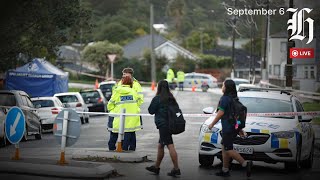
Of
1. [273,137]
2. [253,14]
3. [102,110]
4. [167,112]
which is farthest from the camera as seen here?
[253,14]

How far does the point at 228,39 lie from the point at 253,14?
70.6 m

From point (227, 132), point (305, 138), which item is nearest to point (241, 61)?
point (305, 138)

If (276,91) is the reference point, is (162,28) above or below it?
above

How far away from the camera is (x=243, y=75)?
94.2 meters

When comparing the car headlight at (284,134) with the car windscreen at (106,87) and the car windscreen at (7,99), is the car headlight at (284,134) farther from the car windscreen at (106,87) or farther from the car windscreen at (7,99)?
the car windscreen at (106,87)

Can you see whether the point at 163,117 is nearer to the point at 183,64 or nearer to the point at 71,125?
the point at 71,125

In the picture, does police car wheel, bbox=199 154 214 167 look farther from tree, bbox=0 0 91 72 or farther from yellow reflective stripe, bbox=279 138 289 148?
tree, bbox=0 0 91 72

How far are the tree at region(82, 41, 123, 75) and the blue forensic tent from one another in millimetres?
40880

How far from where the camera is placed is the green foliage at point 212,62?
8194 cm

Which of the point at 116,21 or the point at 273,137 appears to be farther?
the point at 116,21

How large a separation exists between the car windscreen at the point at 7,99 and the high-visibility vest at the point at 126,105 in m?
6.56

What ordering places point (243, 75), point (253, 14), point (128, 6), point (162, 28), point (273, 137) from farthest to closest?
point (162, 28) → point (128, 6) → point (243, 75) → point (253, 14) → point (273, 137)

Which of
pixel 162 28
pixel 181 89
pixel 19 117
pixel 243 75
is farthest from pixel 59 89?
pixel 162 28

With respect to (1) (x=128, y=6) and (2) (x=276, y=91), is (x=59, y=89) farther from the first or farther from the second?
(1) (x=128, y=6)
